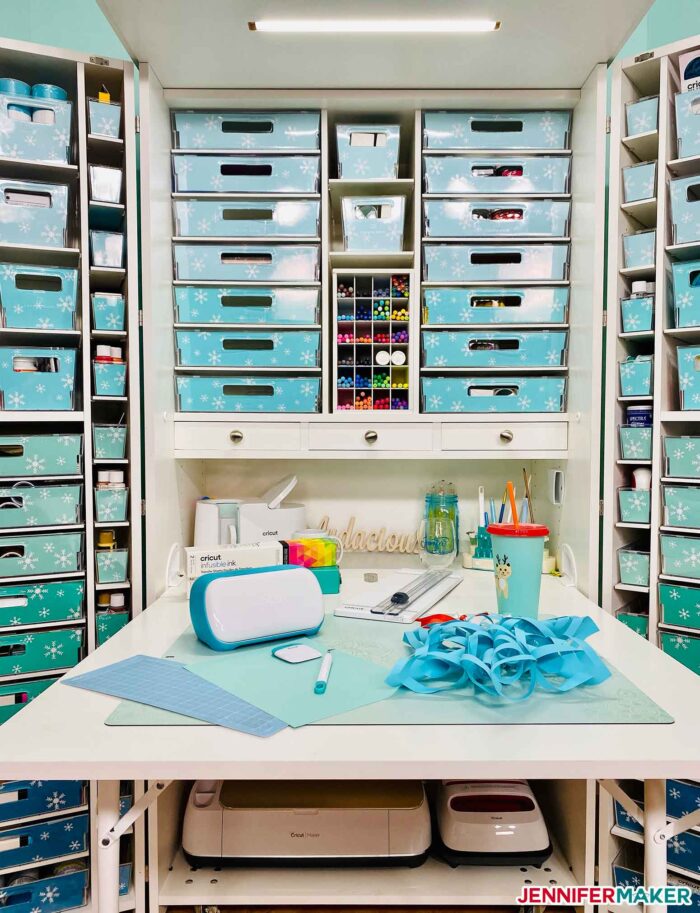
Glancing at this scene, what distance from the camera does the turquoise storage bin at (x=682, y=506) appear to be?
1545mm

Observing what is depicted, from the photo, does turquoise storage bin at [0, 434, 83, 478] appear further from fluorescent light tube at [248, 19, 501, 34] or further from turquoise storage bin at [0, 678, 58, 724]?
fluorescent light tube at [248, 19, 501, 34]

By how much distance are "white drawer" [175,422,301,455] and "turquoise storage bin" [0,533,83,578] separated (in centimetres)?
40

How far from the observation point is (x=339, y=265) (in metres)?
1.92

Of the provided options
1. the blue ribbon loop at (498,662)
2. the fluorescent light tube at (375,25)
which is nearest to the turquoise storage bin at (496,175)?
the fluorescent light tube at (375,25)

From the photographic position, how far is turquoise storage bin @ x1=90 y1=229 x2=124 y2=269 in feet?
5.25

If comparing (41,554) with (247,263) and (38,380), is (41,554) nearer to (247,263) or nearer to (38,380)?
(38,380)

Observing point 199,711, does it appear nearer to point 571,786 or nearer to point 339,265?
point 571,786

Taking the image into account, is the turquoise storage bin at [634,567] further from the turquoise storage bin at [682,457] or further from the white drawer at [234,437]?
the white drawer at [234,437]

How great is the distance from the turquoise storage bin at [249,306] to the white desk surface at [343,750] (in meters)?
1.15

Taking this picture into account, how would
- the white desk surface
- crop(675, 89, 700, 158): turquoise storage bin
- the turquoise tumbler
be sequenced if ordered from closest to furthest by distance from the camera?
the white desk surface < the turquoise tumbler < crop(675, 89, 700, 158): turquoise storage bin

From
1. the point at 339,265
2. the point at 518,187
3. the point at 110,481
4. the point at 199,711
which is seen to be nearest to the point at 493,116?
the point at 518,187

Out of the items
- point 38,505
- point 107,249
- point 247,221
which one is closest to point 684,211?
point 247,221

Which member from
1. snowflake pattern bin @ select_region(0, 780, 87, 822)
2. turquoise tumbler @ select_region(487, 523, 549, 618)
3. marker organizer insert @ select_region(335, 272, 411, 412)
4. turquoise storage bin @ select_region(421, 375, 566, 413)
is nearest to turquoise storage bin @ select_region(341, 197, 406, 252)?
marker organizer insert @ select_region(335, 272, 411, 412)

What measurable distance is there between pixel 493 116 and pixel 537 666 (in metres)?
1.51
